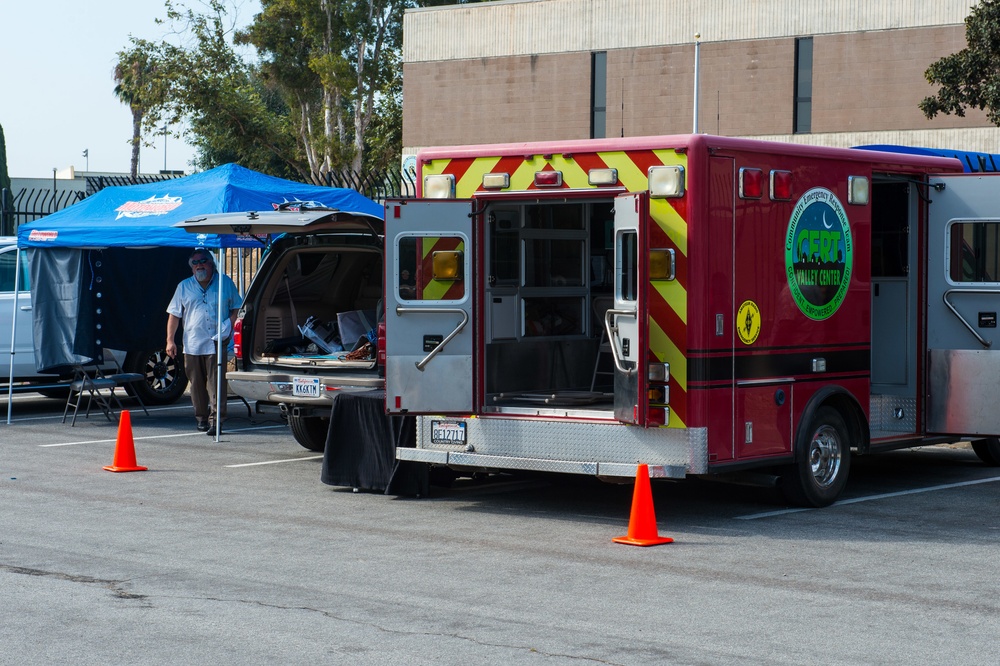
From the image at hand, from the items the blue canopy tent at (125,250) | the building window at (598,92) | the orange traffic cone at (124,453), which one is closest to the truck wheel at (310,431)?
the orange traffic cone at (124,453)

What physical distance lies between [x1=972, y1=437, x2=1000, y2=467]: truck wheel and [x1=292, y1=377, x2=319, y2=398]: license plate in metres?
6.04

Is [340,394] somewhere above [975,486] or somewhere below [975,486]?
above

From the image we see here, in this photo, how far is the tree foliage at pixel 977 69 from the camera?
18531 millimetres

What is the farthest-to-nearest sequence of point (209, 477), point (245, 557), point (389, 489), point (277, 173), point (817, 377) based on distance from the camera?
point (277, 173) → point (209, 477) → point (389, 489) → point (817, 377) → point (245, 557)

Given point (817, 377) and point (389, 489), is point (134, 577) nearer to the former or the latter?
point (389, 489)

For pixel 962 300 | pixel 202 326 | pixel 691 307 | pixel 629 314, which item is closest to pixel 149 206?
pixel 202 326

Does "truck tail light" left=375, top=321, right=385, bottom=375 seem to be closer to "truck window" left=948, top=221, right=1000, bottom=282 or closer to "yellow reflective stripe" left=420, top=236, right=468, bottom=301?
"yellow reflective stripe" left=420, top=236, right=468, bottom=301

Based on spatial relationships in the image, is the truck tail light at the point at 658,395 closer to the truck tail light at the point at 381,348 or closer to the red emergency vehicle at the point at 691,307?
the red emergency vehicle at the point at 691,307

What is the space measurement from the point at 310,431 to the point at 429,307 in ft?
11.9

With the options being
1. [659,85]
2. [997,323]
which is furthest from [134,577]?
[659,85]

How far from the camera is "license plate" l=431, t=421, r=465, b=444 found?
10.2 m

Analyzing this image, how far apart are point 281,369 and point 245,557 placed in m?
4.05

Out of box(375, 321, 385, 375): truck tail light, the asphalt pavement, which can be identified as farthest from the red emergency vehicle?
box(375, 321, 385, 375): truck tail light

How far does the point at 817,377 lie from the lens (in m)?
10.3
